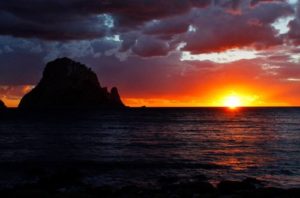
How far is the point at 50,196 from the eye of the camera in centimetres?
2866

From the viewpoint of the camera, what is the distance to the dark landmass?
3077cm

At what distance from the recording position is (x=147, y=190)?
35.9 meters

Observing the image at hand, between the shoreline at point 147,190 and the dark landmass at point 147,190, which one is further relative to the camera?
the dark landmass at point 147,190

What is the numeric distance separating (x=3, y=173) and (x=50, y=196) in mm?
19501

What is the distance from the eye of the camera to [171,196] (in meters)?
32.7

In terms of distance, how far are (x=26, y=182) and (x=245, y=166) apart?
26363 mm

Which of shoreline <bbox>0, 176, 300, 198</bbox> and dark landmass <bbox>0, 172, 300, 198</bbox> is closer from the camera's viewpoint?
shoreline <bbox>0, 176, 300, 198</bbox>

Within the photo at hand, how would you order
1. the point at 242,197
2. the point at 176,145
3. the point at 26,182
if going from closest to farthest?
the point at 242,197, the point at 26,182, the point at 176,145

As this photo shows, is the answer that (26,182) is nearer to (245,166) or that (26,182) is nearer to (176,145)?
(245,166)

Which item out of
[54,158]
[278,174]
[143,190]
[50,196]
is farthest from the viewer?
[54,158]

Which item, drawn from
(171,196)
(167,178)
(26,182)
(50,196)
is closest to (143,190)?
(171,196)

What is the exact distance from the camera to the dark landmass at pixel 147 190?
30.8 metres

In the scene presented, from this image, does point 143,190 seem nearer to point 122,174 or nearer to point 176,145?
point 122,174

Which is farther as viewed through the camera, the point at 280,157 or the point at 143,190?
the point at 280,157
